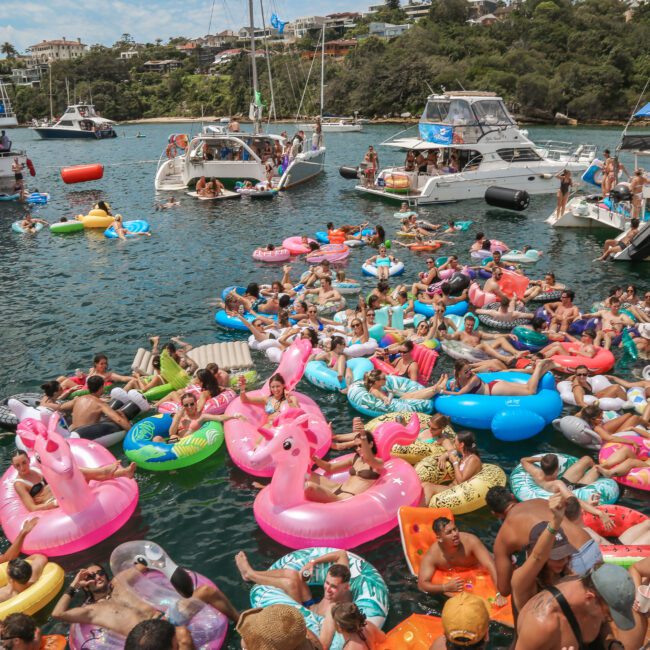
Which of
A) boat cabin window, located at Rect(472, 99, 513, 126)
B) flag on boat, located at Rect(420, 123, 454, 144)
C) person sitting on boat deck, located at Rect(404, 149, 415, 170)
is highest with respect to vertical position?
boat cabin window, located at Rect(472, 99, 513, 126)

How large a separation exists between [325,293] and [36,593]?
10.1 metres

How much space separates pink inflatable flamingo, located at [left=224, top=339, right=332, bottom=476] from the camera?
8.78m

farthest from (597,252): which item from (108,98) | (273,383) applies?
(108,98)

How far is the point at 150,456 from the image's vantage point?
8891mm

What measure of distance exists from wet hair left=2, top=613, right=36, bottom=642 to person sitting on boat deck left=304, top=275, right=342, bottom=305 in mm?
10635

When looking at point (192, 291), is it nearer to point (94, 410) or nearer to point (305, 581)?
point (94, 410)

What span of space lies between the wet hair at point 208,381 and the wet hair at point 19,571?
418cm

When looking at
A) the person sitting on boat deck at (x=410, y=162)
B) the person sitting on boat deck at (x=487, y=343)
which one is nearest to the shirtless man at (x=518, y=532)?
the person sitting on boat deck at (x=487, y=343)

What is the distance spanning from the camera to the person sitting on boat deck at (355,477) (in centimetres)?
752

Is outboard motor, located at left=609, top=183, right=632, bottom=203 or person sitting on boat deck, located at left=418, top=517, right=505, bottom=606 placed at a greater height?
outboard motor, located at left=609, top=183, right=632, bottom=203

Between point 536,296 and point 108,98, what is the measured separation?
112 m

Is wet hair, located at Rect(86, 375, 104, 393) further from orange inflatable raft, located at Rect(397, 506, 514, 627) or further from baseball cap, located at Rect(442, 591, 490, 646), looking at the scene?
baseball cap, located at Rect(442, 591, 490, 646)

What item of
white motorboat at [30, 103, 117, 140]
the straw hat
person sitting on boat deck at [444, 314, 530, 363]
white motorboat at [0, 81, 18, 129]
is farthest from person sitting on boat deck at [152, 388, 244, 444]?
white motorboat at [30, 103, 117, 140]

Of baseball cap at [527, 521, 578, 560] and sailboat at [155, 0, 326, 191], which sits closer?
baseball cap at [527, 521, 578, 560]
